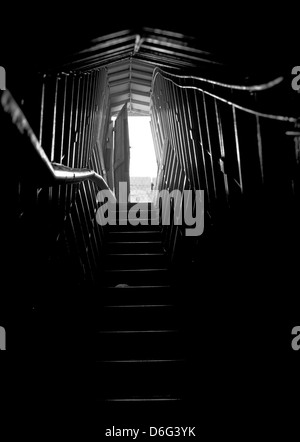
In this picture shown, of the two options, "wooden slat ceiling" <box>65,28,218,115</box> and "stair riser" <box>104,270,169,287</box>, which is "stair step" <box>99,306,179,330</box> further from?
"wooden slat ceiling" <box>65,28,218,115</box>

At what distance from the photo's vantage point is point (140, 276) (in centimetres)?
380

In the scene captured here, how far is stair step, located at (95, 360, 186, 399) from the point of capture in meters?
2.40

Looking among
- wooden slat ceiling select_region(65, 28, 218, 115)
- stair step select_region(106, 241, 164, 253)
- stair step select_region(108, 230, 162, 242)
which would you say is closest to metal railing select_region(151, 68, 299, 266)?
wooden slat ceiling select_region(65, 28, 218, 115)

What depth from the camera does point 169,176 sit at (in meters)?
5.22

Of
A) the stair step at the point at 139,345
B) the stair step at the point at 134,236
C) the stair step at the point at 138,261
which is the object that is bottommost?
the stair step at the point at 139,345

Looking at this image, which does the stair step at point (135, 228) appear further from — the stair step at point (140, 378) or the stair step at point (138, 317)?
the stair step at point (140, 378)

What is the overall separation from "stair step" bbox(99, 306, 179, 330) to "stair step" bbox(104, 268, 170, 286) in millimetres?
682

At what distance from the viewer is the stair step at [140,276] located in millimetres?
3760

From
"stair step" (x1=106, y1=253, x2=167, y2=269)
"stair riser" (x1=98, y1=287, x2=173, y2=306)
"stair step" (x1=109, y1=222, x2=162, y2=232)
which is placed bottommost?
"stair riser" (x1=98, y1=287, x2=173, y2=306)

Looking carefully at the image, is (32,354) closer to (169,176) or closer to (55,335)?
(55,335)

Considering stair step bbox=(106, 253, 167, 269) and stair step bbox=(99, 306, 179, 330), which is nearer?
stair step bbox=(99, 306, 179, 330)

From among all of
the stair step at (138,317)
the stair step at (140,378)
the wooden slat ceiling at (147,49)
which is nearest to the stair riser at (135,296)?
the stair step at (138,317)
